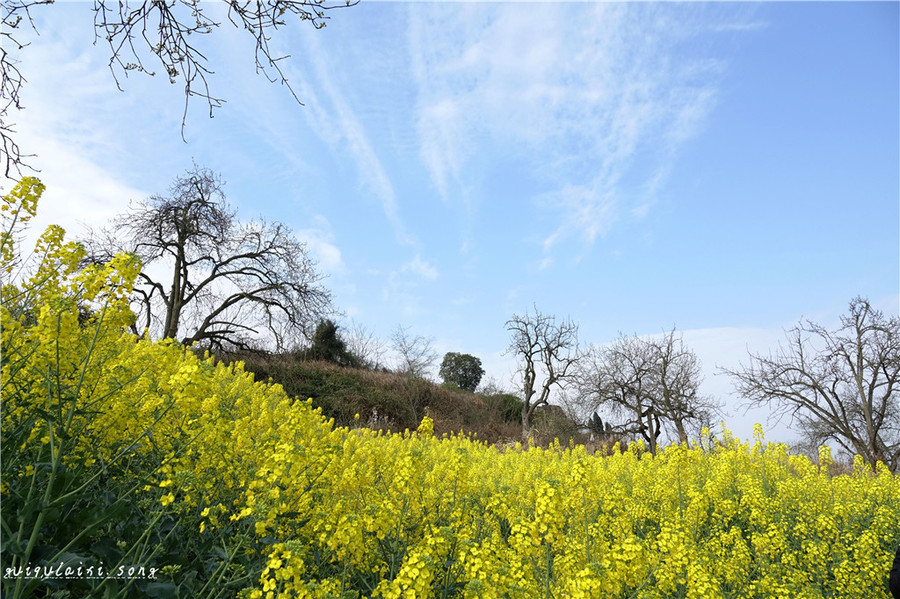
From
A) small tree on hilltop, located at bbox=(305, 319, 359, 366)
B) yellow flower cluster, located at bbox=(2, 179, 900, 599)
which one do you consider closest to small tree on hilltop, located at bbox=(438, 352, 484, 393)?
small tree on hilltop, located at bbox=(305, 319, 359, 366)

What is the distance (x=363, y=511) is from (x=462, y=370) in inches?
1275

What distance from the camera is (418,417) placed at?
19.4 metres

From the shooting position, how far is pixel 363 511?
11.1 ft

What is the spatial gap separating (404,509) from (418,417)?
16247 mm

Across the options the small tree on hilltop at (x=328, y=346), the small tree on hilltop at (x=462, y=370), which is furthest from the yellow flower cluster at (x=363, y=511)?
the small tree on hilltop at (x=462, y=370)

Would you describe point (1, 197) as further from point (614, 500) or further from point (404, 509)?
point (614, 500)

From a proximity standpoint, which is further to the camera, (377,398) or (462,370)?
(462,370)

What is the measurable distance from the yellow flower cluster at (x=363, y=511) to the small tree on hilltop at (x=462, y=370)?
2989 cm

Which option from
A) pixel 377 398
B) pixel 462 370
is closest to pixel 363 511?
pixel 377 398

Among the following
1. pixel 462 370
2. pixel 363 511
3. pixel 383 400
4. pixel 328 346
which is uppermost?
pixel 462 370

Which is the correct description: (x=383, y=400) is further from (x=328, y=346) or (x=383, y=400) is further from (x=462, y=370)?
(x=462, y=370)

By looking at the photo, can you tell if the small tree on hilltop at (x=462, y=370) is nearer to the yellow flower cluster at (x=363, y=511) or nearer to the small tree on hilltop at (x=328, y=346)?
the small tree on hilltop at (x=328, y=346)

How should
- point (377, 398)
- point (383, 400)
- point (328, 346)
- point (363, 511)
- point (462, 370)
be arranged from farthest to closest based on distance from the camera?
point (462, 370)
point (328, 346)
point (383, 400)
point (377, 398)
point (363, 511)

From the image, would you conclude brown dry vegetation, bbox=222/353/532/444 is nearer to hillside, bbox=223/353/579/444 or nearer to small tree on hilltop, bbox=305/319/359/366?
hillside, bbox=223/353/579/444
